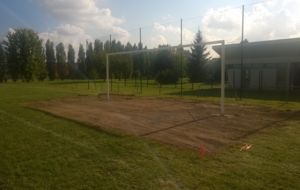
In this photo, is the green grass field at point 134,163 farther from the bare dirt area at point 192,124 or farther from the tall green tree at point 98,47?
the tall green tree at point 98,47

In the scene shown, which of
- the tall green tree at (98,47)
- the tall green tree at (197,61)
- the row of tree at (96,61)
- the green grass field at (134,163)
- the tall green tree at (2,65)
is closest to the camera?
the green grass field at (134,163)

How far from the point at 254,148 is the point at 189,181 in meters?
2.42

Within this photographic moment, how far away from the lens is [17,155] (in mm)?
5227

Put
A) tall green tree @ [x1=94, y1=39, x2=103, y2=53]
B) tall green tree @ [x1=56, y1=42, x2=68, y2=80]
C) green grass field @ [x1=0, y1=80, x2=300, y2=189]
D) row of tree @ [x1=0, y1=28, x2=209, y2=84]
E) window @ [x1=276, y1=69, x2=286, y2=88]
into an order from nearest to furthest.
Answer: green grass field @ [x1=0, y1=80, x2=300, y2=189]
window @ [x1=276, y1=69, x2=286, y2=88]
tall green tree @ [x1=94, y1=39, x2=103, y2=53]
row of tree @ [x1=0, y1=28, x2=209, y2=84]
tall green tree @ [x1=56, y1=42, x2=68, y2=80]

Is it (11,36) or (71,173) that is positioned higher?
(11,36)

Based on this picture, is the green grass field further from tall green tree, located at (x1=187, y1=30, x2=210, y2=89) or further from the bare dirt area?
tall green tree, located at (x1=187, y1=30, x2=210, y2=89)

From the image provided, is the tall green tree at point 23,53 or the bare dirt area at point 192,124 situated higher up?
the tall green tree at point 23,53

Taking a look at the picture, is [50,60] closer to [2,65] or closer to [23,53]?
[2,65]

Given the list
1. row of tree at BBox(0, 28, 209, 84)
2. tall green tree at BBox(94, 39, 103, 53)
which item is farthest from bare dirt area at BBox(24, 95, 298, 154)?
tall green tree at BBox(94, 39, 103, 53)

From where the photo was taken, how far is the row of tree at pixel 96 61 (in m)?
32.6

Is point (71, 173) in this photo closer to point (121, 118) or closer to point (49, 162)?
point (49, 162)

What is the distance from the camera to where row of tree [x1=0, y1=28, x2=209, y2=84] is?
Result: 107 ft

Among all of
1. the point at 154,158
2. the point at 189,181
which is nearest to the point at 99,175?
the point at 154,158

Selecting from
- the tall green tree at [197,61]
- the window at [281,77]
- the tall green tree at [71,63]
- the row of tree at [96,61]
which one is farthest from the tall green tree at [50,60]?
the window at [281,77]
